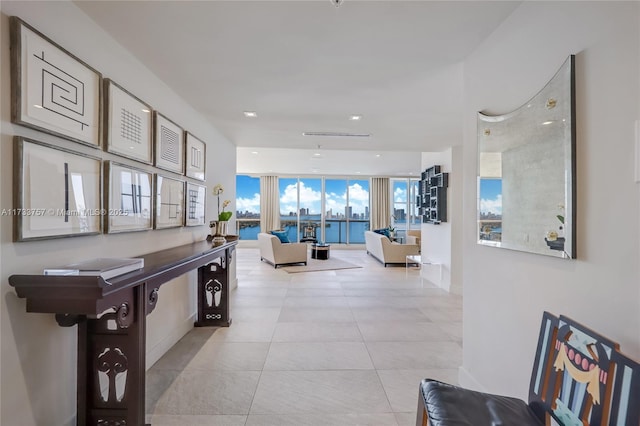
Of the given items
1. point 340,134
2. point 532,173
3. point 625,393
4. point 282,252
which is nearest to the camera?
point 625,393

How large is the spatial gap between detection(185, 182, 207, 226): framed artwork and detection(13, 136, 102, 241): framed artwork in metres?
1.26

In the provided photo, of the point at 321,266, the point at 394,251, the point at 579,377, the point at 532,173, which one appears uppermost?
the point at 532,173

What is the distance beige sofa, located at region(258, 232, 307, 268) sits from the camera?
672 centimetres

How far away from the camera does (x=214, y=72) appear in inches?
91.8

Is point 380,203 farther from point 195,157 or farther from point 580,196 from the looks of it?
point 580,196

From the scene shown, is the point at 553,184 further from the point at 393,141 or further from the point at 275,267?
the point at 275,267

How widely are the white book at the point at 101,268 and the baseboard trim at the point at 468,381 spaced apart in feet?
7.42

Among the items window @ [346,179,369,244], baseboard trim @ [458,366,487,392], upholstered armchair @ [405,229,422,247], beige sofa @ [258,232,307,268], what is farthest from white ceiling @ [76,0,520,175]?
window @ [346,179,369,244]

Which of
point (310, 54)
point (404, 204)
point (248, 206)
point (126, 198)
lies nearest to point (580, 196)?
point (310, 54)

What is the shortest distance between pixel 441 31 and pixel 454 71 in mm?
596

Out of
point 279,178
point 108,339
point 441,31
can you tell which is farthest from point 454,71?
point 279,178

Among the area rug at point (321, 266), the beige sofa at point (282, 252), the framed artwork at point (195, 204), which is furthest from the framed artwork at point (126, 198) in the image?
the beige sofa at point (282, 252)

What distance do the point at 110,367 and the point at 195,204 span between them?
1.83 m

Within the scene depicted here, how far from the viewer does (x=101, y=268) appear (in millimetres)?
1365
